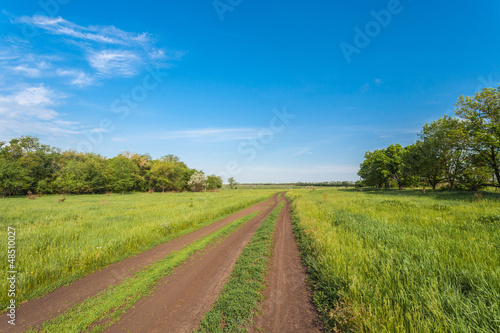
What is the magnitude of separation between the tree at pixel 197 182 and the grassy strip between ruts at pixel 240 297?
77.4 m

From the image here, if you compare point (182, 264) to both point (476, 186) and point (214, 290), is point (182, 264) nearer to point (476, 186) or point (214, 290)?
point (214, 290)

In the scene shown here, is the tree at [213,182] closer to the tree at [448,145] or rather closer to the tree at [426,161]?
the tree at [426,161]

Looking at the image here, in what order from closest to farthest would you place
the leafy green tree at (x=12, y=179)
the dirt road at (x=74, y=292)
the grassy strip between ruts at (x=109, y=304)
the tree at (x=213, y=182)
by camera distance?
the grassy strip between ruts at (x=109, y=304), the dirt road at (x=74, y=292), the leafy green tree at (x=12, y=179), the tree at (x=213, y=182)

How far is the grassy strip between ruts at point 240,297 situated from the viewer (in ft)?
12.6

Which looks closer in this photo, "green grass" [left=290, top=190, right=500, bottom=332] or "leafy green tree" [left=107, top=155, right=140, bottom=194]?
"green grass" [left=290, top=190, right=500, bottom=332]

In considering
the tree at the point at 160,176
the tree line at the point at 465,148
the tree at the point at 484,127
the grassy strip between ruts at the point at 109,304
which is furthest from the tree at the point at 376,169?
the tree at the point at 160,176

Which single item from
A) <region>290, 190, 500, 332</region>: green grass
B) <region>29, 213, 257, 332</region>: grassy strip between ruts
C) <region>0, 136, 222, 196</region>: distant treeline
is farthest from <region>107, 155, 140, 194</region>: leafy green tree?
<region>290, 190, 500, 332</region>: green grass

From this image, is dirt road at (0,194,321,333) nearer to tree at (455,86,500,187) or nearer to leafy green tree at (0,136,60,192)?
tree at (455,86,500,187)

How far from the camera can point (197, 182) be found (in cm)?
8181

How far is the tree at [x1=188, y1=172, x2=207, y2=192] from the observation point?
80812 millimetres

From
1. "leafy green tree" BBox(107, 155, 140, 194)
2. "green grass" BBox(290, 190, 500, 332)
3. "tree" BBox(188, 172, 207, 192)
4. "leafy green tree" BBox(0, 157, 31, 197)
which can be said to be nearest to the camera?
"green grass" BBox(290, 190, 500, 332)

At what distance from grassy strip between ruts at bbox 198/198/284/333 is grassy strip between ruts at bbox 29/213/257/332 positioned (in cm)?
227

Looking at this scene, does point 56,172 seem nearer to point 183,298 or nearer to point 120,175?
point 120,175

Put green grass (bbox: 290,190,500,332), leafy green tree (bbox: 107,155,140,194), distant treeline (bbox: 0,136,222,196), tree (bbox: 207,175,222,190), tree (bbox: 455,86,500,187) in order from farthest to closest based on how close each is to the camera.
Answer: tree (bbox: 207,175,222,190)
leafy green tree (bbox: 107,155,140,194)
distant treeline (bbox: 0,136,222,196)
tree (bbox: 455,86,500,187)
green grass (bbox: 290,190,500,332)
